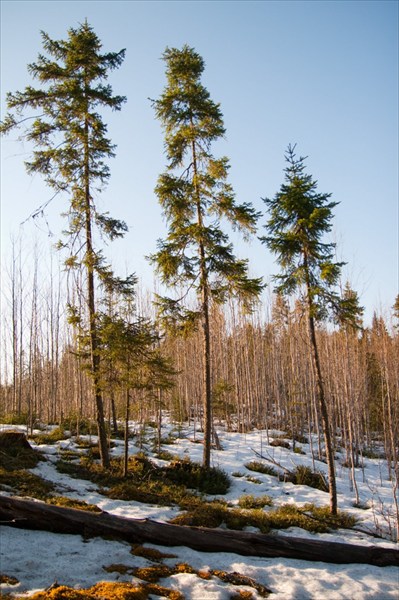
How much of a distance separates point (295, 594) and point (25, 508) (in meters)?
4.51

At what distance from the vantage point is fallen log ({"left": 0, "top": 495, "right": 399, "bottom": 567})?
20.8 ft

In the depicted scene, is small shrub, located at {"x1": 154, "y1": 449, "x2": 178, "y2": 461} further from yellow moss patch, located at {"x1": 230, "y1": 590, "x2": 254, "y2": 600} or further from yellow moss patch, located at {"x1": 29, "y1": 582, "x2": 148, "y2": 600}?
yellow moss patch, located at {"x1": 29, "y1": 582, "x2": 148, "y2": 600}

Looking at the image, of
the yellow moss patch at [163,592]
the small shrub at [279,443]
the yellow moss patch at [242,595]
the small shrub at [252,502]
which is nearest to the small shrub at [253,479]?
the small shrub at [252,502]

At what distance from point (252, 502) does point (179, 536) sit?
509 centimetres

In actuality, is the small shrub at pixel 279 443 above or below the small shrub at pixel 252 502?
below

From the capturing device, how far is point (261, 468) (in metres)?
14.8

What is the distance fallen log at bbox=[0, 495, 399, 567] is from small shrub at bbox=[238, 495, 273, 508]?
422 cm

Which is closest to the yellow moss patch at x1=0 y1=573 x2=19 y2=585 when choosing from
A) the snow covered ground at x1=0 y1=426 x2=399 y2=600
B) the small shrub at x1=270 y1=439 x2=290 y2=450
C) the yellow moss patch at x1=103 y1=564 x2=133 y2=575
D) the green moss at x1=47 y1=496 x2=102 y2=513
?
the snow covered ground at x1=0 y1=426 x2=399 y2=600

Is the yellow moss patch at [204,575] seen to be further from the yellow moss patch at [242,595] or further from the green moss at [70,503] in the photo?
the green moss at [70,503]

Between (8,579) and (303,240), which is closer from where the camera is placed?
(8,579)

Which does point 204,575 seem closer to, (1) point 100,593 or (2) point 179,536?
(2) point 179,536

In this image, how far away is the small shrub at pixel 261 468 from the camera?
14587mm

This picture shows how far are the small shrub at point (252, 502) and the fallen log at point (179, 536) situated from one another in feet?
13.9

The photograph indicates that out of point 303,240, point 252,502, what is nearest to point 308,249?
point 303,240
